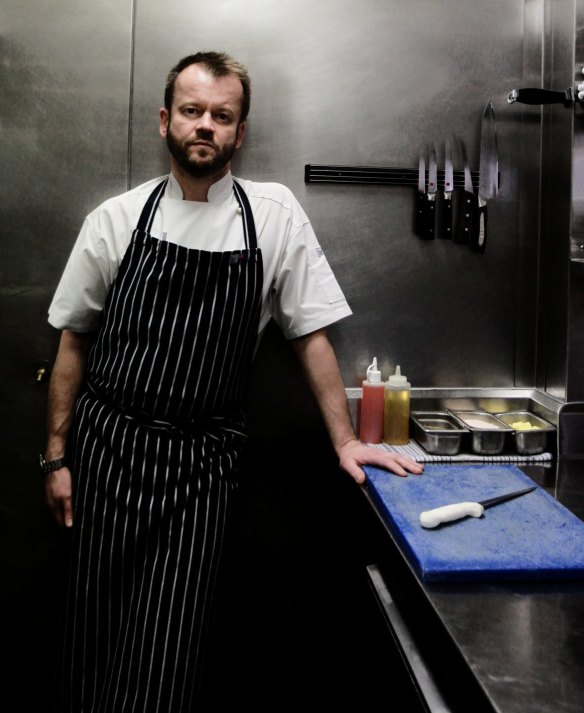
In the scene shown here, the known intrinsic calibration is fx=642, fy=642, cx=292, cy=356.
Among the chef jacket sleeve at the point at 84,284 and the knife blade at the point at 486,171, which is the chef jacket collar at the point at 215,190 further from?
the knife blade at the point at 486,171

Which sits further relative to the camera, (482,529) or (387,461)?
(387,461)

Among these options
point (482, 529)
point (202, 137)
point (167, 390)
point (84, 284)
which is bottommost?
point (482, 529)

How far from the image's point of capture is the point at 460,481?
144 cm

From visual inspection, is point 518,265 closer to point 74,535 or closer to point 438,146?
point 438,146

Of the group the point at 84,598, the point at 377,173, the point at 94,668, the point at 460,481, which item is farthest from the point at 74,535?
the point at 377,173

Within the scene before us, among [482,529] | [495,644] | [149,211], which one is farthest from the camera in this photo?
[149,211]

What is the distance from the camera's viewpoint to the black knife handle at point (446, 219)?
6.18ft

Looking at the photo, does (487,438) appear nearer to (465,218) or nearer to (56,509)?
(465,218)

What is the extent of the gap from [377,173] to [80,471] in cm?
116

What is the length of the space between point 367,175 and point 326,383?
0.63m

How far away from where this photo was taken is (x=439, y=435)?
167 centimetres

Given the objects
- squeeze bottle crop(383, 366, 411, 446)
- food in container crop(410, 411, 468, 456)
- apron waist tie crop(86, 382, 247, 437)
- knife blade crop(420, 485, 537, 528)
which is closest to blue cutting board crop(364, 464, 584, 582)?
knife blade crop(420, 485, 537, 528)

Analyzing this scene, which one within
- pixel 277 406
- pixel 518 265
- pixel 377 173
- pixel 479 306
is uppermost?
pixel 377 173

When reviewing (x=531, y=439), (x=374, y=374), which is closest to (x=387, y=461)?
(x=374, y=374)
